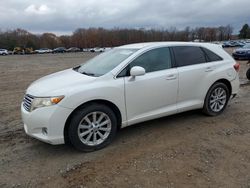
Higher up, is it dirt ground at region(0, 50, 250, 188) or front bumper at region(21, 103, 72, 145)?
front bumper at region(21, 103, 72, 145)

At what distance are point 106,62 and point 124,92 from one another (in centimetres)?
83

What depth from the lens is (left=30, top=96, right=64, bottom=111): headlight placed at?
314cm

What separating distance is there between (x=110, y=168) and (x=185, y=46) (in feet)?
9.16

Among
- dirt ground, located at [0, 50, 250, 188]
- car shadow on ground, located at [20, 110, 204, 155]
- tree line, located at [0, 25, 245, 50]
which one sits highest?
tree line, located at [0, 25, 245, 50]

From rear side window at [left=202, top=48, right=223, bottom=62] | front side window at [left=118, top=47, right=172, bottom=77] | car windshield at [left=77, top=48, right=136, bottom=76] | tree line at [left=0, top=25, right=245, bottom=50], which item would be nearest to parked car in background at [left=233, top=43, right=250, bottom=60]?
rear side window at [left=202, top=48, right=223, bottom=62]

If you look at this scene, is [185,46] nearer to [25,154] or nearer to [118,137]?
[118,137]

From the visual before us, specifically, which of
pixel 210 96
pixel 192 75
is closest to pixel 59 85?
pixel 192 75

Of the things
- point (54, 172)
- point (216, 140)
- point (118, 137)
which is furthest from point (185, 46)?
Answer: point (54, 172)

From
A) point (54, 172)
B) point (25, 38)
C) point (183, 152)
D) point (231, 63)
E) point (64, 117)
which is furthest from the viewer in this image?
point (25, 38)

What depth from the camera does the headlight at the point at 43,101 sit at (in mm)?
3145

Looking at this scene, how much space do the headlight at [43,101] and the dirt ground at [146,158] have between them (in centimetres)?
79

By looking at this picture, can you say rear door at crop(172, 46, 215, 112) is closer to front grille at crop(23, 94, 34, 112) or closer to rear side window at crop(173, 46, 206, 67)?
rear side window at crop(173, 46, 206, 67)

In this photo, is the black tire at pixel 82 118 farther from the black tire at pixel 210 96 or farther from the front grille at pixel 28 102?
the black tire at pixel 210 96

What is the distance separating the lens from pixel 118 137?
399 cm
